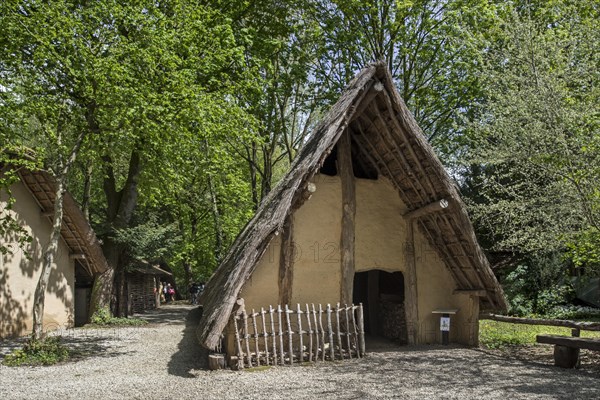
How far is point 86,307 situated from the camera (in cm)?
1705

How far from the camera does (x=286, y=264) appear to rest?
32.1 ft

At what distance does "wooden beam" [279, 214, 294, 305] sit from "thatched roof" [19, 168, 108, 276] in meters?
6.82

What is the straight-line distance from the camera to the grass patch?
462 inches

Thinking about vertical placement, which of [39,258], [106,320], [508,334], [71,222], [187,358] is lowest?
[508,334]

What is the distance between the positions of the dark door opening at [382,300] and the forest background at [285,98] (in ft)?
9.20

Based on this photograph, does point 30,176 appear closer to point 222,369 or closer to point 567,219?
point 222,369

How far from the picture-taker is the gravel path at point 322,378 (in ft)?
23.5

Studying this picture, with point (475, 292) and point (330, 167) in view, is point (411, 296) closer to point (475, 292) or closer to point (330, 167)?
point (475, 292)

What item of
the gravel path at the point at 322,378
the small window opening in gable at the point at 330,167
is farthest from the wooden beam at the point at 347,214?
the gravel path at the point at 322,378

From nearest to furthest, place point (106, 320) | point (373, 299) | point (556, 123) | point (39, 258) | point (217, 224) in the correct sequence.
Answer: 1. point (556, 123)
2. point (373, 299)
3. point (39, 258)
4. point (106, 320)
5. point (217, 224)

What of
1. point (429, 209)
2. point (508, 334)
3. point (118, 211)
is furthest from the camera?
point (118, 211)

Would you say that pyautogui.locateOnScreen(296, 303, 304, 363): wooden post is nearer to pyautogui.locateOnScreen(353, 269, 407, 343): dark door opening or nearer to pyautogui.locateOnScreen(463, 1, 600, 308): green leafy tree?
pyautogui.locateOnScreen(353, 269, 407, 343): dark door opening

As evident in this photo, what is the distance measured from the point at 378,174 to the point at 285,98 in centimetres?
1165

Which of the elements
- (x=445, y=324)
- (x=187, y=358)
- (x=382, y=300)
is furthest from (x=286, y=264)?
(x=382, y=300)
